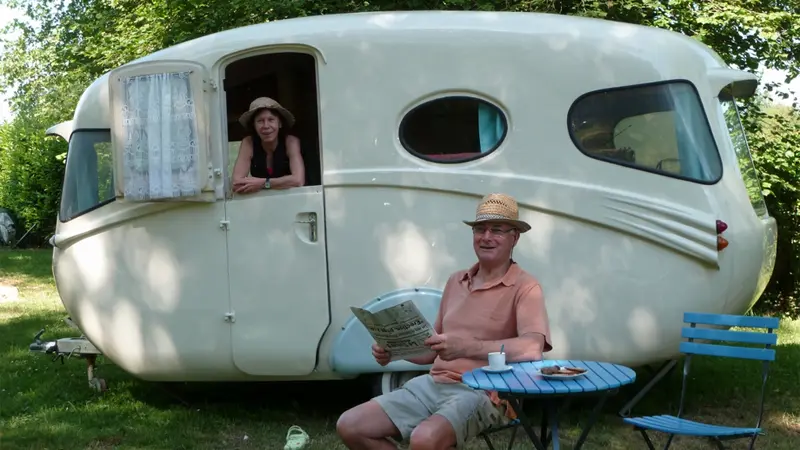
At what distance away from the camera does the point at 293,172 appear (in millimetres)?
5965

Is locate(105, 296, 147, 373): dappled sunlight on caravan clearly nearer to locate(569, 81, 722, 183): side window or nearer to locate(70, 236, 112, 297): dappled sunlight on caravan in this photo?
locate(70, 236, 112, 297): dappled sunlight on caravan

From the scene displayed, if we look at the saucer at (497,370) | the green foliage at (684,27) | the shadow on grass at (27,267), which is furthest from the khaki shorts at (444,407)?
the shadow on grass at (27,267)

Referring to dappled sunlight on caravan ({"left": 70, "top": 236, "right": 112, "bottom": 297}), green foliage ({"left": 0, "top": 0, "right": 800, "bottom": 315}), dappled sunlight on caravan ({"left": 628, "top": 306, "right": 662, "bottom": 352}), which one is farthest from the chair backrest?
green foliage ({"left": 0, "top": 0, "right": 800, "bottom": 315})

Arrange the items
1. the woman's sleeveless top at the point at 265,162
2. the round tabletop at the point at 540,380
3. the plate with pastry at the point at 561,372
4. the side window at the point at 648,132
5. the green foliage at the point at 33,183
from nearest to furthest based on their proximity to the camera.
→ the round tabletop at the point at 540,380
the plate with pastry at the point at 561,372
the side window at the point at 648,132
the woman's sleeveless top at the point at 265,162
the green foliage at the point at 33,183

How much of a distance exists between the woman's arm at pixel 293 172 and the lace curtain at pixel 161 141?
487mm

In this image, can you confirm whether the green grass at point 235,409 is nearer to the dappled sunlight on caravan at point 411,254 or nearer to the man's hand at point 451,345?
the dappled sunlight on caravan at point 411,254

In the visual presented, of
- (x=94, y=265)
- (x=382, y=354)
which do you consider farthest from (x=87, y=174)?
(x=382, y=354)

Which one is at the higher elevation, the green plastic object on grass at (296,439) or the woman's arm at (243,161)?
the woman's arm at (243,161)

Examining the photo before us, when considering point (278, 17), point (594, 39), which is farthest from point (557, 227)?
point (278, 17)

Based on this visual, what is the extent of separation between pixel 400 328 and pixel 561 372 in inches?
24.8

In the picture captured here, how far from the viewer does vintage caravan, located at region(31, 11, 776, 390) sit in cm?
570

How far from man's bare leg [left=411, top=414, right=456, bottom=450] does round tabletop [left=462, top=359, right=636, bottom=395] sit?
0.86ft

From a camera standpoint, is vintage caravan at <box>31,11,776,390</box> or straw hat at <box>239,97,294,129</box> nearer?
vintage caravan at <box>31,11,776,390</box>

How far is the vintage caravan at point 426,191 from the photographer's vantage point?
18.7 ft
